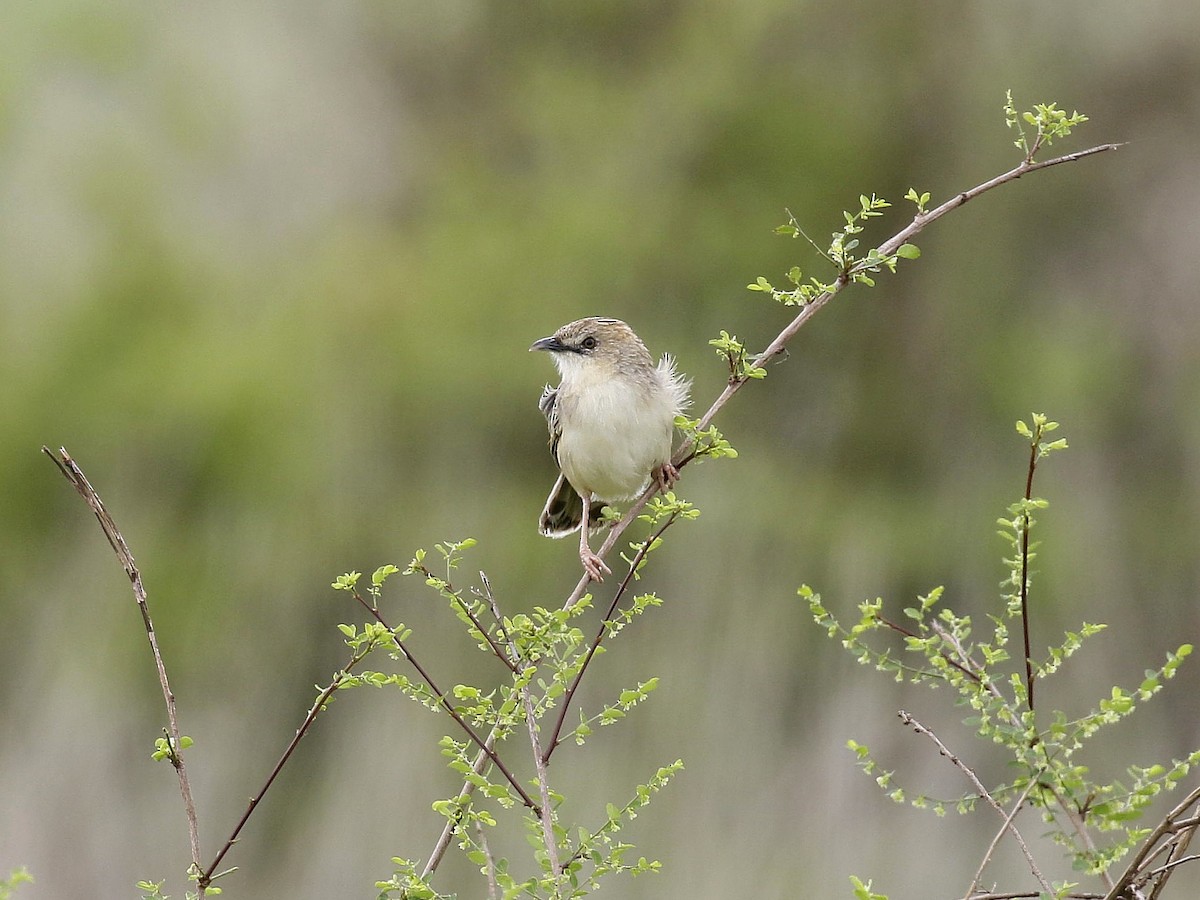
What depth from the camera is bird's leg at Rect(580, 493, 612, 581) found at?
384 centimetres

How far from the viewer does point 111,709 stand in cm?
952

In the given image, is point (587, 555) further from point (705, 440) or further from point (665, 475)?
point (705, 440)

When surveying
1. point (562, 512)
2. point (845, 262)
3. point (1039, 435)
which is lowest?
point (1039, 435)

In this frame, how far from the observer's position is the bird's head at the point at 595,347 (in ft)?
15.4

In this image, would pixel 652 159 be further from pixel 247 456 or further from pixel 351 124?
pixel 247 456

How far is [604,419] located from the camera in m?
4.46

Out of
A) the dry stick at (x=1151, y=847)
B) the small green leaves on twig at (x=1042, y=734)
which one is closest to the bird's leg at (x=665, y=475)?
the small green leaves on twig at (x=1042, y=734)

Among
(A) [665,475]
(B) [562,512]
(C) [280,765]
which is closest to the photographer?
(C) [280,765]

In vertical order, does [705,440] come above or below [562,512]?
below

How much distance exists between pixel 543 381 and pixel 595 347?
16.3 ft

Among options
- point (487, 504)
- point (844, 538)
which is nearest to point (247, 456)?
point (487, 504)

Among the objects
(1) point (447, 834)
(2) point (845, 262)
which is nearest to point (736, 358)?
(2) point (845, 262)

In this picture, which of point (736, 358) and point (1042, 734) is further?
point (736, 358)

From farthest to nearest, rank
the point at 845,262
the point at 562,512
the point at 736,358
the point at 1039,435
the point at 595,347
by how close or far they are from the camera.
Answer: the point at 562,512 < the point at 595,347 < the point at 736,358 < the point at 845,262 < the point at 1039,435
